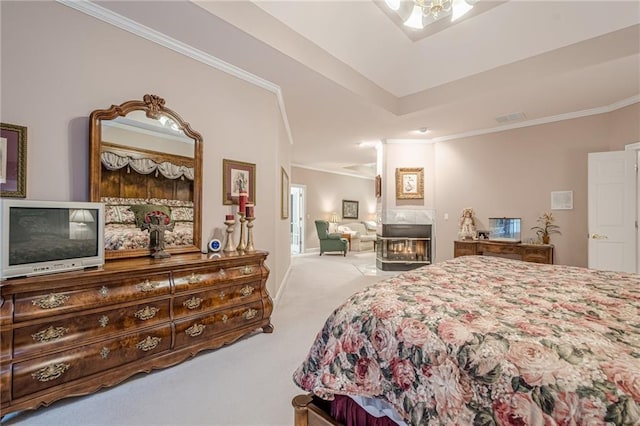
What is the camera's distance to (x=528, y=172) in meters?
4.82

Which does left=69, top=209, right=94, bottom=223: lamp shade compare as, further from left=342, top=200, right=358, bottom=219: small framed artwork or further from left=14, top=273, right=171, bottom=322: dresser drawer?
left=342, top=200, right=358, bottom=219: small framed artwork

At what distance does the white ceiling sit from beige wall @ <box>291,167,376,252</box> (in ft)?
14.3

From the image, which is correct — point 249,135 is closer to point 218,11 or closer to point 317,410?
point 218,11

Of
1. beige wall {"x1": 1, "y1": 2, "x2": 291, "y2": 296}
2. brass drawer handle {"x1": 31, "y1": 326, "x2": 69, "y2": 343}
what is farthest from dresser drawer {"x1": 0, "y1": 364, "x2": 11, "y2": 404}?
beige wall {"x1": 1, "y1": 2, "x2": 291, "y2": 296}

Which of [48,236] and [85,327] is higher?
[48,236]

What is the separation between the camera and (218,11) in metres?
2.35

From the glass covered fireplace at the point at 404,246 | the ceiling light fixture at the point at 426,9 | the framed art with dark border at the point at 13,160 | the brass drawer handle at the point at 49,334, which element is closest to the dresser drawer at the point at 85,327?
the brass drawer handle at the point at 49,334

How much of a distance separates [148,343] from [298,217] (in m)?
7.07

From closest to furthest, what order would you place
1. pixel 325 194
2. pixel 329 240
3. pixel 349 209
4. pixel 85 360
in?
pixel 85 360 < pixel 329 240 < pixel 325 194 < pixel 349 209

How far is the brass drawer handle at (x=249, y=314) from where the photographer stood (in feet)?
8.79

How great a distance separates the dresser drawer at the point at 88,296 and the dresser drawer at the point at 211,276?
0.10 meters

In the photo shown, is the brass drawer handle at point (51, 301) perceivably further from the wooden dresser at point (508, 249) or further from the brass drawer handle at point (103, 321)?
the wooden dresser at point (508, 249)

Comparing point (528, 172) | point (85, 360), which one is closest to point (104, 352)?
point (85, 360)

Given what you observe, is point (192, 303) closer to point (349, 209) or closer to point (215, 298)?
point (215, 298)
